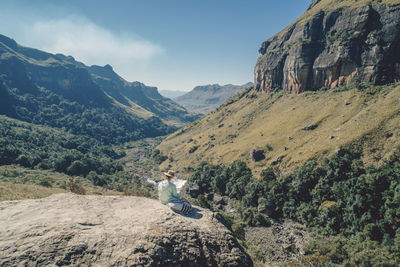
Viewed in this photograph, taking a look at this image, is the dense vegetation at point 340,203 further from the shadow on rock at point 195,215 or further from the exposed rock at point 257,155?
the shadow on rock at point 195,215

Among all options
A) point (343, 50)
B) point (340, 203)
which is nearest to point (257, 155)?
point (340, 203)

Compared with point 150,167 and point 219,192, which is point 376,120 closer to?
point 219,192

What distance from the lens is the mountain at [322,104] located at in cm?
6131

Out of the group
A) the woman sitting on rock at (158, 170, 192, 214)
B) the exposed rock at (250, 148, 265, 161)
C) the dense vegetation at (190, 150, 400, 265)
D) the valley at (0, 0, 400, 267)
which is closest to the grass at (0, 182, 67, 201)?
the valley at (0, 0, 400, 267)

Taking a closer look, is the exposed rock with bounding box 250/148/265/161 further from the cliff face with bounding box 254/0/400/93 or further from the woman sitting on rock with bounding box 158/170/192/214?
the woman sitting on rock with bounding box 158/170/192/214

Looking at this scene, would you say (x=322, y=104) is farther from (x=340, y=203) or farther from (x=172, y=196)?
(x=172, y=196)

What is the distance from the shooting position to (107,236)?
808 cm

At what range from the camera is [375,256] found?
3195 centimetres

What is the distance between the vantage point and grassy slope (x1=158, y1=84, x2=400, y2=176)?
5722 centimetres

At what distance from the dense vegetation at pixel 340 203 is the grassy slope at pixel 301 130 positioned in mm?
5899

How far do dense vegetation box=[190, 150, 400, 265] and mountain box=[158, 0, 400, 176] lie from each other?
688 cm

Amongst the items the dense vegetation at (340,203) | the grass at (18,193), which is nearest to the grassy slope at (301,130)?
the dense vegetation at (340,203)

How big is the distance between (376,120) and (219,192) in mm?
54062

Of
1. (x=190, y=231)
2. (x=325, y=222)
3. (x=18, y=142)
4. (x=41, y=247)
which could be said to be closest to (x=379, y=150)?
(x=325, y=222)
